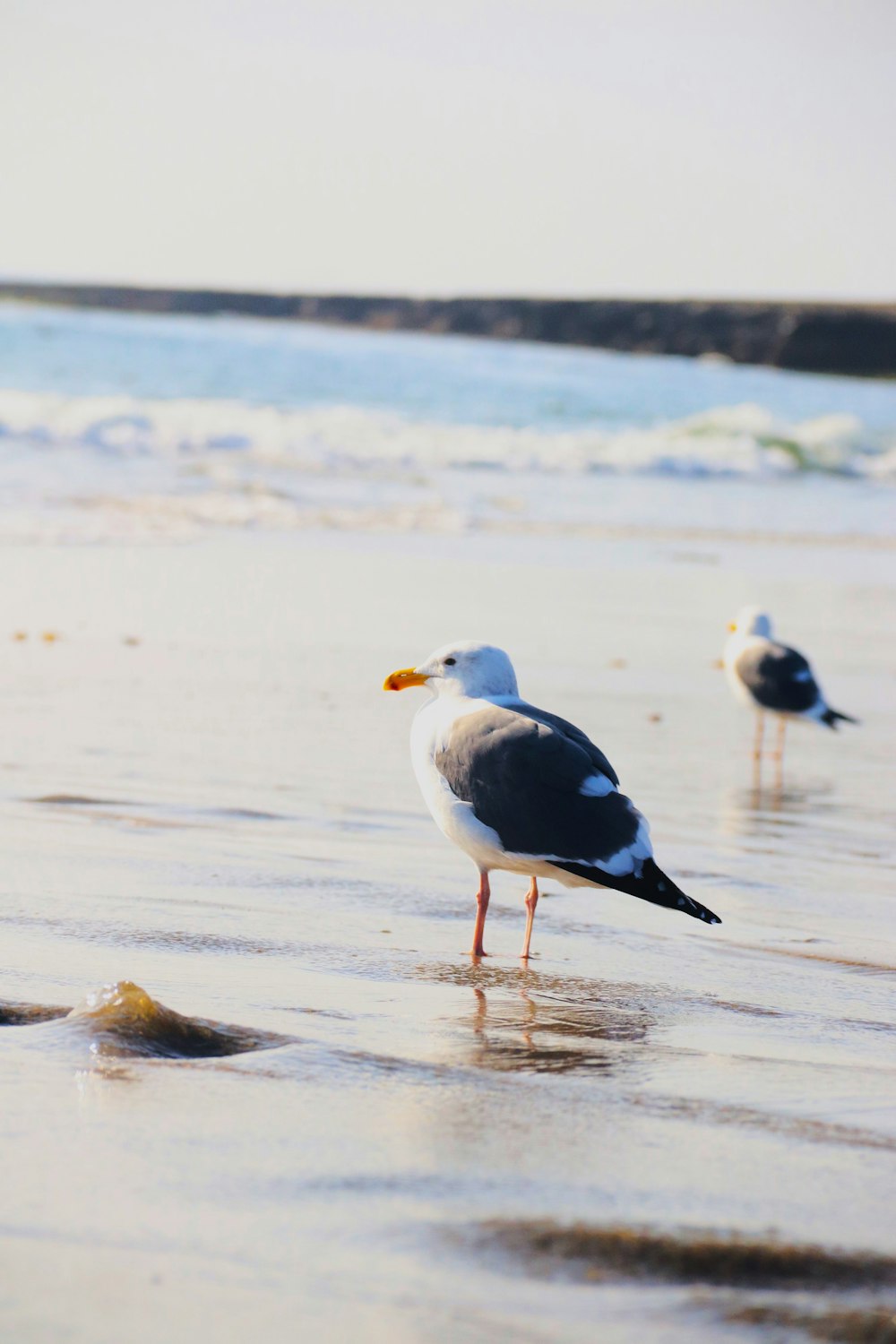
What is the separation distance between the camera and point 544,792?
372 centimetres

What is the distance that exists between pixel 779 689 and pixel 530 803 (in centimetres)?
368

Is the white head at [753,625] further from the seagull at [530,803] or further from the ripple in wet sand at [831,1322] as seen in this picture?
the ripple in wet sand at [831,1322]

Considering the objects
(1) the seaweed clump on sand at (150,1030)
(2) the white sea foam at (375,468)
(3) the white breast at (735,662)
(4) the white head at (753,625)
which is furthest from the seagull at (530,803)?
(2) the white sea foam at (375,468)

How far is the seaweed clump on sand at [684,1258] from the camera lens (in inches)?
81.0

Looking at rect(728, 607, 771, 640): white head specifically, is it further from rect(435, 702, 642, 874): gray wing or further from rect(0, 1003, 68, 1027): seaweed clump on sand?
rect(0, 1003, 68, 1027): seaweed clump on sand

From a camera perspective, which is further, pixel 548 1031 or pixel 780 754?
pixel 780 754

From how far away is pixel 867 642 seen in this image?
9469 millimetres

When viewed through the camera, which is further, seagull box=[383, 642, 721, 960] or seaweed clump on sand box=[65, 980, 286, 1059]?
seagull box=[383, 642, 721, 960]

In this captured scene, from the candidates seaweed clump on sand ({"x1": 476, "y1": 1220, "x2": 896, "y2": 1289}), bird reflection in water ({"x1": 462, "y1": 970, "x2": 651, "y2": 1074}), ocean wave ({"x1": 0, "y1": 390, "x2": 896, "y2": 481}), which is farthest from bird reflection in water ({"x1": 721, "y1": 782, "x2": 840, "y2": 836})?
ocean wave ({"x1": 0, "y1": 390, "x2": 896, "y2": 481})

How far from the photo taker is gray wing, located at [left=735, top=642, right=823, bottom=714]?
7.14 meters

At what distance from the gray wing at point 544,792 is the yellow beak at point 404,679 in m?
0.34

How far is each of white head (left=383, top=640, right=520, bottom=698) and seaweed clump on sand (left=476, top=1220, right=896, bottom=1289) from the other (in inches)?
80.6

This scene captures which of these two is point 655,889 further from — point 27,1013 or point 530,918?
point 27,1013

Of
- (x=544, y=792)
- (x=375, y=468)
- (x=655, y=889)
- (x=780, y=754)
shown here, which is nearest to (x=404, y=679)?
(x=544, y=792)
